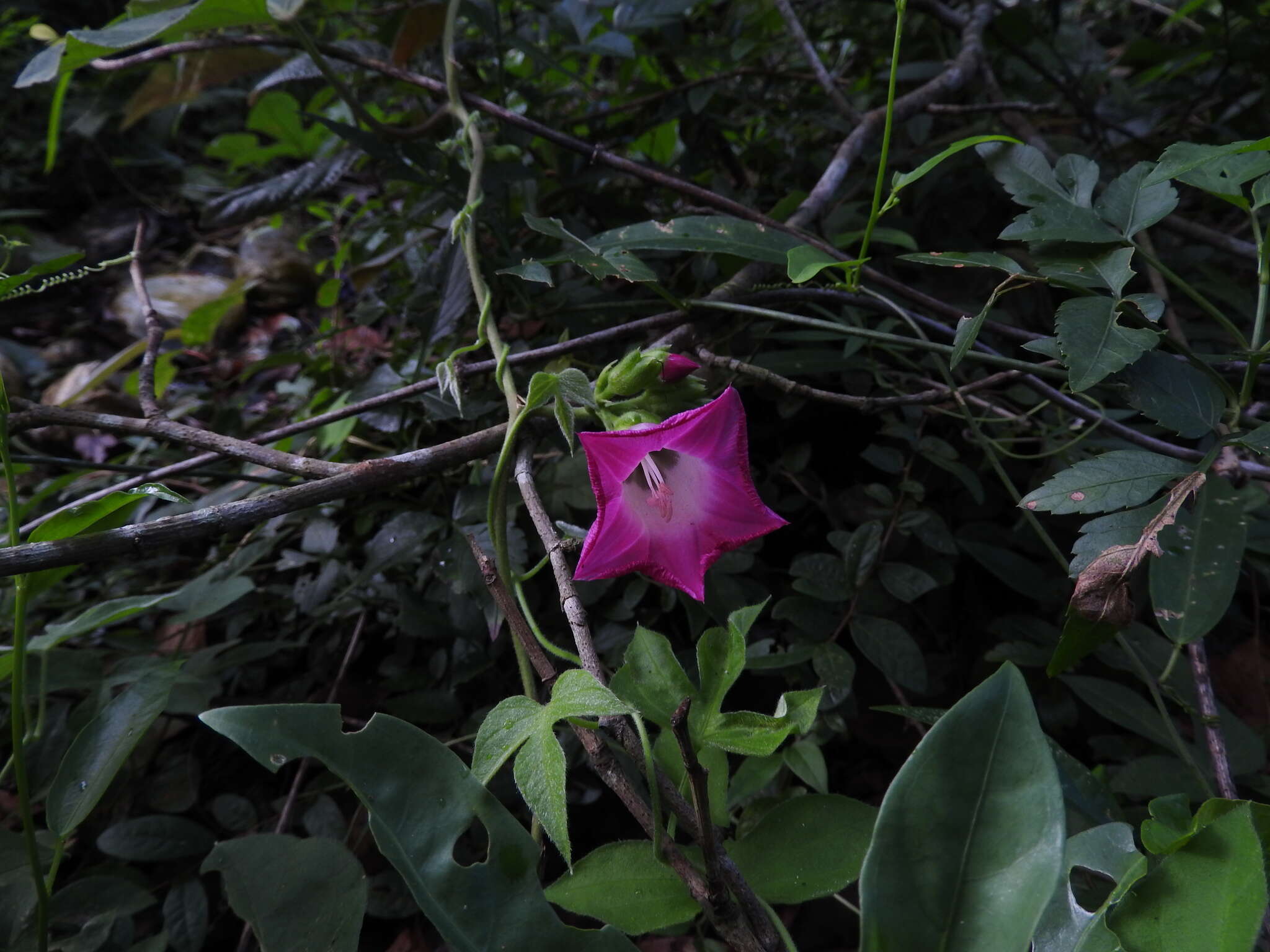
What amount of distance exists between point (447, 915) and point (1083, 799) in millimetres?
569

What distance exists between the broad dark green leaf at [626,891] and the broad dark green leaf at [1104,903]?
26 centimetres

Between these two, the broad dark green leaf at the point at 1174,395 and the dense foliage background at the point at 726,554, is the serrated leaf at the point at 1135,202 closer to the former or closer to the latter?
the dense foliage background at the point at 726,554

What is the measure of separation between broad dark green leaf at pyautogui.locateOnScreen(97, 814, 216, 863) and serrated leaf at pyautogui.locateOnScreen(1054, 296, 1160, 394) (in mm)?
1044

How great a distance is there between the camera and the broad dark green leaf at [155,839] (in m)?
0.89

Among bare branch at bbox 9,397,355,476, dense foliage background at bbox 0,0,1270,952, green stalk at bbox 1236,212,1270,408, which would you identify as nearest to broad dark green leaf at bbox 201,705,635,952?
dense foliage background at bbox 0,0,1270,952

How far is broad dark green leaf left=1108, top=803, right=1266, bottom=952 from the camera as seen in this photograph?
479mm

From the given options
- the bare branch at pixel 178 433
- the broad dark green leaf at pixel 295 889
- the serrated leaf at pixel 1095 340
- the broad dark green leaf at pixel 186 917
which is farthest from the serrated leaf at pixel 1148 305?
the broad dark green leaf at pixel 186 917

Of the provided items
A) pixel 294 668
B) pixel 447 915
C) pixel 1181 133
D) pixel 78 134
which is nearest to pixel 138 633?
pixel 294 668

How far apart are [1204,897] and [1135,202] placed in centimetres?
65

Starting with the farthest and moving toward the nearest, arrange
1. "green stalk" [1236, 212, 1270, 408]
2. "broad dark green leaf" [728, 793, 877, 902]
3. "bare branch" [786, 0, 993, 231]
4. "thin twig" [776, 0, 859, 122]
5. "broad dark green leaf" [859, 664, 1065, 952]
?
"thin twig" [776, 0, 859, 122] → "bare branch" [786, 0, 993, 231] → "green stalk" [1236, 212, 1270, 408] → "broad dark green leaf" [728, 793, 877, 902] → "broad dark green leaf" [859, 664, 1065, 952]

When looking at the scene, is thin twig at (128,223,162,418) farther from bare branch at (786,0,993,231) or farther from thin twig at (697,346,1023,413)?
bare branch at (786,0,993,231)

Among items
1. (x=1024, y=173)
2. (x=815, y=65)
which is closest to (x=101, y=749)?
(x=1024, y=173)

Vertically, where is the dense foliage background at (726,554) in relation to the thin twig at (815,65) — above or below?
below

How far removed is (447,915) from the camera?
52cm
